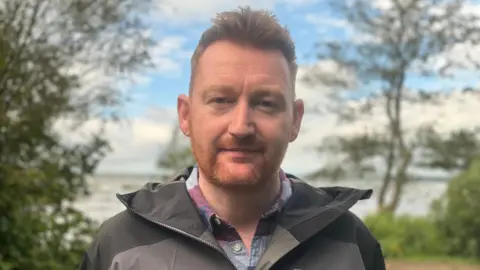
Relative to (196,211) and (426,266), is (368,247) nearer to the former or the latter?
(196,211)

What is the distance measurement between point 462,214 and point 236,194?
8.97 meters

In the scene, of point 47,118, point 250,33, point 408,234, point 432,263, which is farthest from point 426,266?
point 250,33

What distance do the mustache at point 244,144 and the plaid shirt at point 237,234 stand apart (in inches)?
7.0

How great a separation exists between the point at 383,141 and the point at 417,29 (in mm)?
1912

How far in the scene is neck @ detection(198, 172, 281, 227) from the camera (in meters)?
1.35

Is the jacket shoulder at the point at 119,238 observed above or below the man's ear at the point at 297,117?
below

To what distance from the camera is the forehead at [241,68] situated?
1.30 m

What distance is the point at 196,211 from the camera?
1368mm

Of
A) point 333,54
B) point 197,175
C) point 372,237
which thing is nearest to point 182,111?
point 197,175

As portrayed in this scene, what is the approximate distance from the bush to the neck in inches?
336

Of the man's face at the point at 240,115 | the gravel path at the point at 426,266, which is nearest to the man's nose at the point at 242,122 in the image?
the man's face at the point at 240,115

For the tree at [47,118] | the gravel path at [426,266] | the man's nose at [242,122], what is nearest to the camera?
the man's nose at [242,122]

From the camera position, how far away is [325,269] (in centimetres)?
133

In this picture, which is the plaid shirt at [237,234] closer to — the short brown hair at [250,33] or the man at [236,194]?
the man at [236,194]
